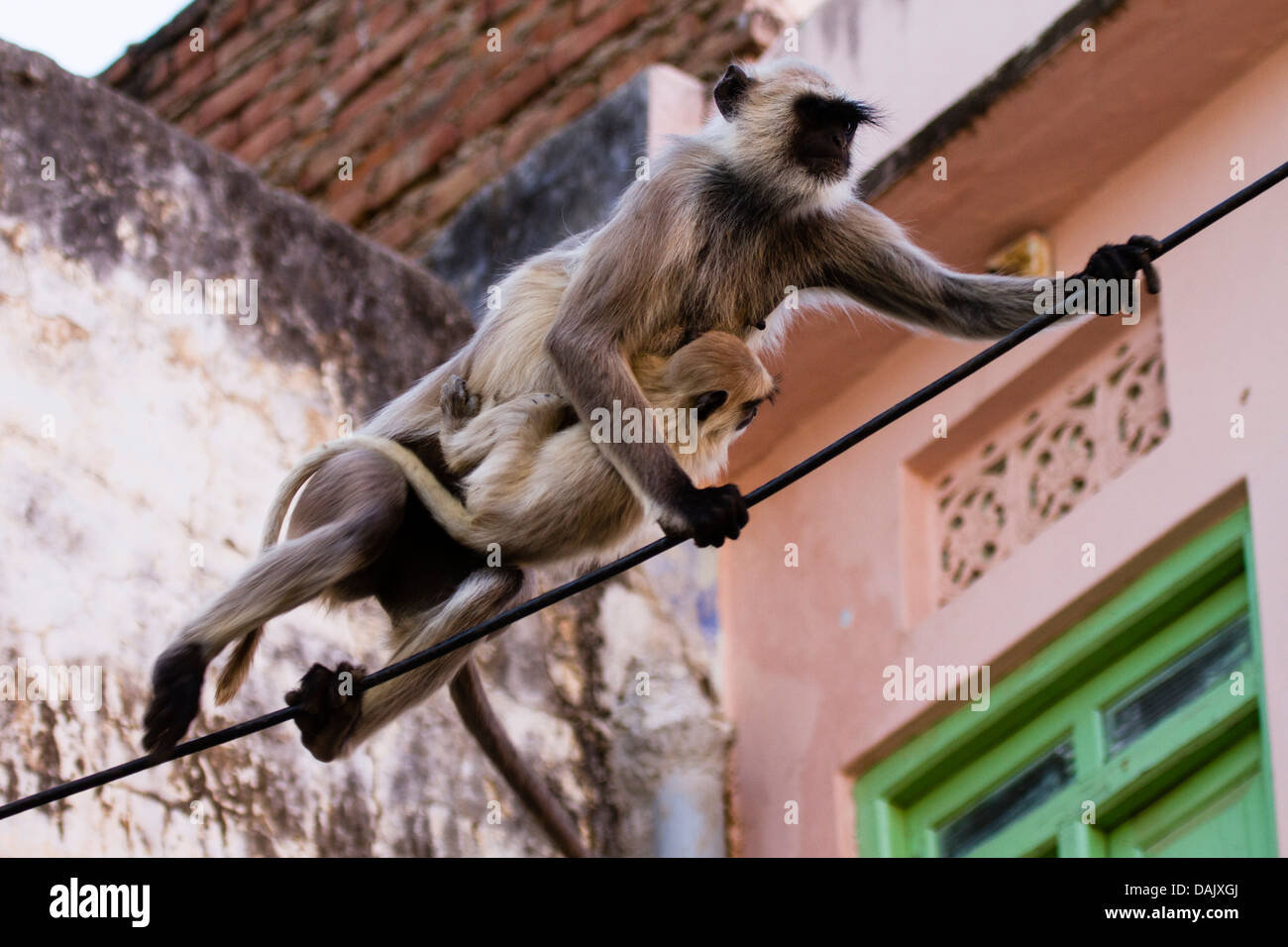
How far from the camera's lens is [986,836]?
5.30 meters

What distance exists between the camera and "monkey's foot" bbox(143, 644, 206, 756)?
349cm

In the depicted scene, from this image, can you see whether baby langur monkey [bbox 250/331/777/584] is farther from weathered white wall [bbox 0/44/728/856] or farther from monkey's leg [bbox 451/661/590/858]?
weathered white wall [bbox 0/44/728/856]

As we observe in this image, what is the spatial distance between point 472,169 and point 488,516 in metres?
4.02

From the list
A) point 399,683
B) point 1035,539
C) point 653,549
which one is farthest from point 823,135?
point 1035,539

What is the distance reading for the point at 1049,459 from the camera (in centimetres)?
548

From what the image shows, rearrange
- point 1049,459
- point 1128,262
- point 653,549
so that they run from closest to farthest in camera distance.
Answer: point 653,549, point 1128,262, point 1049,459

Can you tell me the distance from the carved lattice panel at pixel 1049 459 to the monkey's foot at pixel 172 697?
2.54 metres

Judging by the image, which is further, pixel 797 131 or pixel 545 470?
pixel 797 131

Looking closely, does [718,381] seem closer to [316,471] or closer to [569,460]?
[569,460]

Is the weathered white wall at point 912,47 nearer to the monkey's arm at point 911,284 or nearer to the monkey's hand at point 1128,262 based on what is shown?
the monkey's arm at point 911,284

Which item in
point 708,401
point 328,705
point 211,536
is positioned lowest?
point 328,705

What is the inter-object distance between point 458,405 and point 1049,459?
2054 millimetres

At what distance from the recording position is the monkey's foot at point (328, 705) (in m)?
3.70

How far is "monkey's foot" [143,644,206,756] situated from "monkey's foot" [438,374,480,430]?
675 mm
